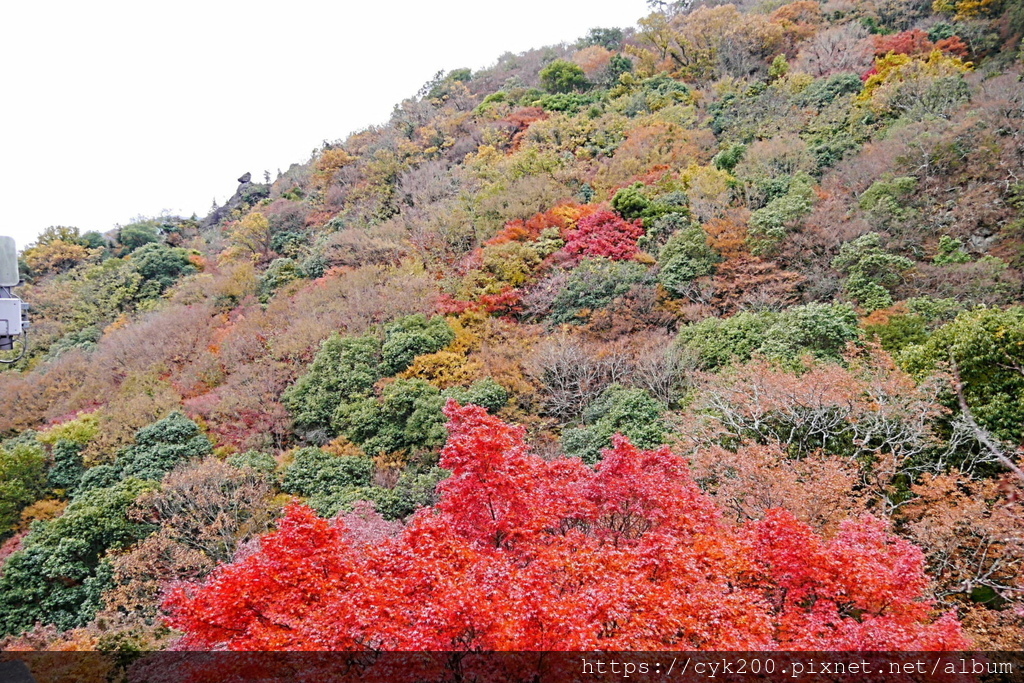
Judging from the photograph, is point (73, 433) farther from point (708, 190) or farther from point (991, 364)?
point (991, 364)

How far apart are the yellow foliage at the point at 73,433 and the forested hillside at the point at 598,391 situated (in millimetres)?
108

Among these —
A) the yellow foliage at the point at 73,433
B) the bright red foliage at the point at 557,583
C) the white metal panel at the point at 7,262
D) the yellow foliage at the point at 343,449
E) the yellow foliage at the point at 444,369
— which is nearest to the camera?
the bright red foliage at the point at 557,583

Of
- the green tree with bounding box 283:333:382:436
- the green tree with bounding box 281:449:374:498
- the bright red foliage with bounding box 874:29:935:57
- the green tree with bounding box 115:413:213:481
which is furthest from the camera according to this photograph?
the bright red foliage with bounding box 874:29:935:57

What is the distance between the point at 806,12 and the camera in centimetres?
3856

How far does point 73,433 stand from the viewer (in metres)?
19.3

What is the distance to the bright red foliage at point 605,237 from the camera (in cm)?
2242

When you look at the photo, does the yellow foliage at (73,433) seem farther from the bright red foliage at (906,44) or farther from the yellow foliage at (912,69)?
the bright red foliage at (906,44)

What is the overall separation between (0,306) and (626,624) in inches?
365

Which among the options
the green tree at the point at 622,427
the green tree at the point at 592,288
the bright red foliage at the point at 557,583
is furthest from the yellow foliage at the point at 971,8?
the bright red foliage at the point at 557,583

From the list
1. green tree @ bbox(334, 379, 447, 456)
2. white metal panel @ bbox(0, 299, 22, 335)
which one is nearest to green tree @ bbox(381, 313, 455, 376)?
green tree @ bbox(334, 379, 447, 456)

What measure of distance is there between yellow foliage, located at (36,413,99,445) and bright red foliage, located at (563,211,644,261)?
59.3ft

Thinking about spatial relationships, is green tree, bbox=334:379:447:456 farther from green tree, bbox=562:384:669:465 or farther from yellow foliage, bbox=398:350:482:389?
green tree, bbox=562:384:669:465

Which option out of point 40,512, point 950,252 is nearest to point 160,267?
point 40,512

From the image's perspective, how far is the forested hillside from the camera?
305 inches
